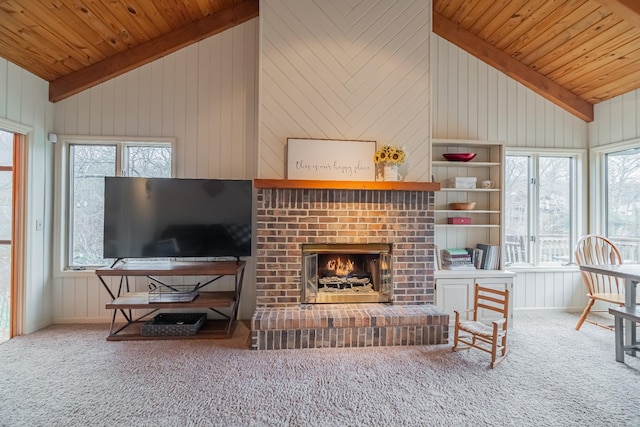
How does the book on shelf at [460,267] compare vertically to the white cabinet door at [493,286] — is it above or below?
above

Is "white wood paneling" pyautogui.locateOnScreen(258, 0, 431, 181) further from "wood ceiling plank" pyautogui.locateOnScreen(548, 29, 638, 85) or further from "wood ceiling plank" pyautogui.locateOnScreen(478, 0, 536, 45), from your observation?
"wood ceiling plank" pyautogui.locateOnScreen(548, 29, 638, 85)

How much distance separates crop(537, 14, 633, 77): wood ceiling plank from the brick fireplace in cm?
210

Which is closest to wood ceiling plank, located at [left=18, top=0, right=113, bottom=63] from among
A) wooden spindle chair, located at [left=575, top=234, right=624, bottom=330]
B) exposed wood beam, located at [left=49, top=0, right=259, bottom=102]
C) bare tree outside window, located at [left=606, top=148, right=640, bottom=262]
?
exposed wood beam, located at [left=49, top=0, right=259, bottom=102]

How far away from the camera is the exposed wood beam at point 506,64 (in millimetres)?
3803

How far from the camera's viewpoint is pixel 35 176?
3289mm

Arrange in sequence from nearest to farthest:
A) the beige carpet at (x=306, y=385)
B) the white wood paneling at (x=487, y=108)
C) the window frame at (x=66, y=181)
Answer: the beige carpet at (x=306, y=385), the window frame at (x=66, y=181), the white wood paneling at (x=487, y=108)

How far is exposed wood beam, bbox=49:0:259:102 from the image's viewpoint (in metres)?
3.45

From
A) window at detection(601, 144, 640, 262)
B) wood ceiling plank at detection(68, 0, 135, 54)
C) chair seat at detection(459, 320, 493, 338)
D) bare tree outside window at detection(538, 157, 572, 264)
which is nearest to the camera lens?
chair seat at detection(459, 320, 493, 338)

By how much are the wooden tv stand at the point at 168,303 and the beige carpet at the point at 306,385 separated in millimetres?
167

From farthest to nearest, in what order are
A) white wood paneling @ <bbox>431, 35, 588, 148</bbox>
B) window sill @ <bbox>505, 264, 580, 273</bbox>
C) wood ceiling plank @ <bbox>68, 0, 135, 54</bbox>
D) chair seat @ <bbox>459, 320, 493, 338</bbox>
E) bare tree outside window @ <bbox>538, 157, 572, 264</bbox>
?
bare tree outside window @ <bbox>538, 157, 572, 264</bbox> → window sill @ <bbox>505, 264, 580, 273</bbox> → white wood paneling @ <bbox>431, 35, 588, 148</bbox> → wood ceiling plank @ <bbox>68, 0, 135, 54</bbox> → chair seat @ <bbox>459, 320, 493, 338</bbox>

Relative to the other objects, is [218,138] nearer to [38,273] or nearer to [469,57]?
[38,273]

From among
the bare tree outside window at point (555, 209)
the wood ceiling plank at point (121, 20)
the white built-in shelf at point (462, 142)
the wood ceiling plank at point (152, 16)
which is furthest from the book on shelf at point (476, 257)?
the wood ceiling plank at point (121, 20)

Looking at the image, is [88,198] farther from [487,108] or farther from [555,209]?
[555,209]

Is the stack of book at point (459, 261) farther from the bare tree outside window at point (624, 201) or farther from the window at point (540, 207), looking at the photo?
the bare tree outside window at point (624, 201)
